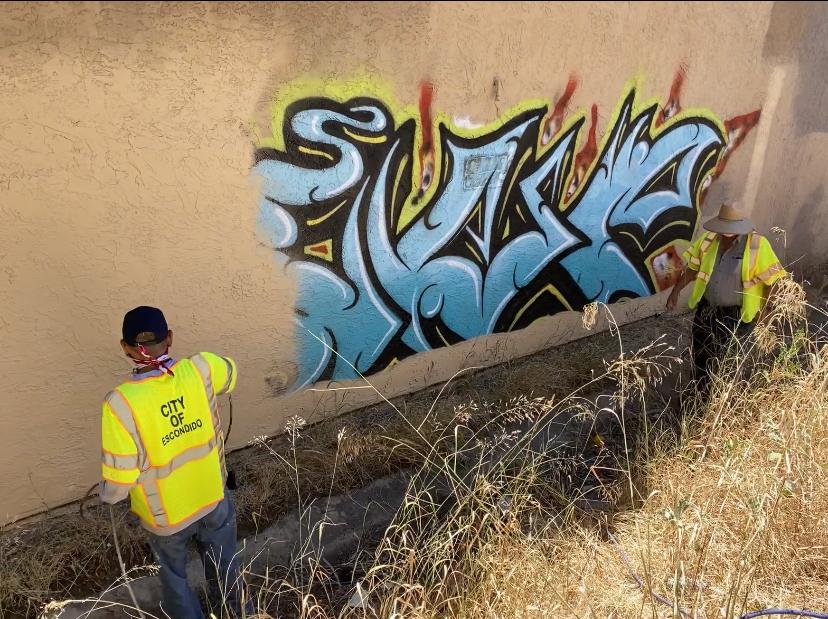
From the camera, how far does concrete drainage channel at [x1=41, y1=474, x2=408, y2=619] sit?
2873mm

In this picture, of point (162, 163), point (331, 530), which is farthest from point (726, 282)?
point (162, 163)

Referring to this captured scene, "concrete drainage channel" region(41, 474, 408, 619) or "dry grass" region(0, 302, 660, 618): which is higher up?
"dry grass" region(0, 302, 660, 618)

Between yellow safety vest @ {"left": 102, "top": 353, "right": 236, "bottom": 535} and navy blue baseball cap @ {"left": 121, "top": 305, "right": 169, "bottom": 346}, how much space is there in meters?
0.14

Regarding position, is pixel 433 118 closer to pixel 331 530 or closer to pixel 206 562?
pixel 331 530

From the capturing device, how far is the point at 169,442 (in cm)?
235

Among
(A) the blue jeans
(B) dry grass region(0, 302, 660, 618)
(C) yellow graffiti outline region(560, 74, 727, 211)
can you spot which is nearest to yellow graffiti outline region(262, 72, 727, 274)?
(C) yellow graffiti outline region(560, 74, 727, 211)

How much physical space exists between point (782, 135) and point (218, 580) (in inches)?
222

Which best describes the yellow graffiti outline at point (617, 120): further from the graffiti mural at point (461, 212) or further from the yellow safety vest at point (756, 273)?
the yellow safety vest at point (756, 273)

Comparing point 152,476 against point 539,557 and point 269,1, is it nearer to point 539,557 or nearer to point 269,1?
point 539,557

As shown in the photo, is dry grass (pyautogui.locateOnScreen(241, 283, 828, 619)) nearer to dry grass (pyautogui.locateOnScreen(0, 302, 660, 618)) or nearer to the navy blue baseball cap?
dry grass (pyautogui.locateOnScreen(0, 302, 660, 618))

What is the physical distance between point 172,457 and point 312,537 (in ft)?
3.58

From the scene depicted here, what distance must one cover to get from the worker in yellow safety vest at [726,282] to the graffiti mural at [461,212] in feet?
3.08

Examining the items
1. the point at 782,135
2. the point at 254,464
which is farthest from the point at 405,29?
the point at 782,135

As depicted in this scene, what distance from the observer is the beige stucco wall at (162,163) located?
2736 millimetres
